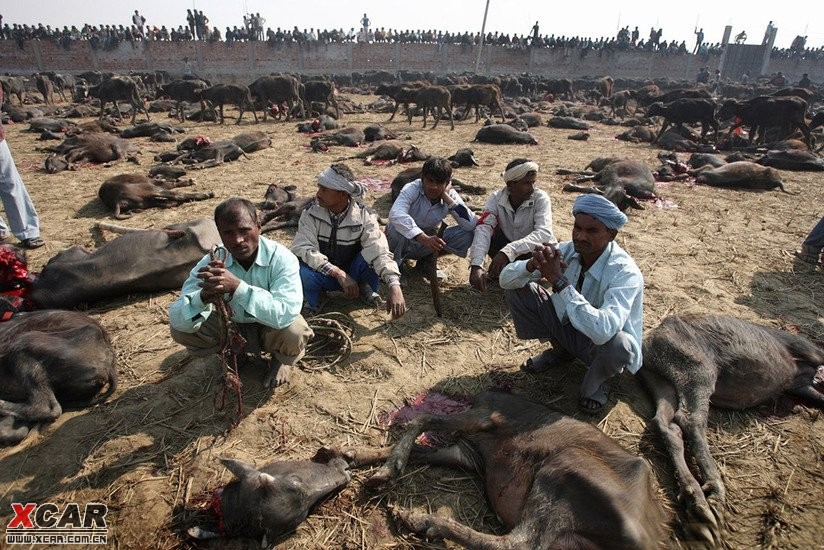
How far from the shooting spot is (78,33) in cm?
3234

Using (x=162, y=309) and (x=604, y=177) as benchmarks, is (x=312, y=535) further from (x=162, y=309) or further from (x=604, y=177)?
(x=604, y=177)

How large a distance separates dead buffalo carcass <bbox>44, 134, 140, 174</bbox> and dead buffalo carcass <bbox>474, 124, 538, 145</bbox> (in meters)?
8.78

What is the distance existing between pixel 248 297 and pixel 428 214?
98.0 inches

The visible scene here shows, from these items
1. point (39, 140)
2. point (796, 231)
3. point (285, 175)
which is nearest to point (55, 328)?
point (285, 175)

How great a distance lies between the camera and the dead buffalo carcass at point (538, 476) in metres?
1.99

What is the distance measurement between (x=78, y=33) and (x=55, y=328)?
40.2m

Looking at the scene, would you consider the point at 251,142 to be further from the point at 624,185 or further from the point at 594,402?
the point at 594,402

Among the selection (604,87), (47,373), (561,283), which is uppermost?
(604,87)

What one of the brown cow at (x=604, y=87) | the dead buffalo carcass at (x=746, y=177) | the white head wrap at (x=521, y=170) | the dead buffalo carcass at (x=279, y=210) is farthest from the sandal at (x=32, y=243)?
the brown cow at (x=604, y=87)

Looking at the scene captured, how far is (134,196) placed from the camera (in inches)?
263

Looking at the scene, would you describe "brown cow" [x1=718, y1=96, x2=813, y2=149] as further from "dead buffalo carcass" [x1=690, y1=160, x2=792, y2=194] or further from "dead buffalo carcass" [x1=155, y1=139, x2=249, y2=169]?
"dead buffalo carcass" [x1=155, y1=139, x2=249, y2=169]

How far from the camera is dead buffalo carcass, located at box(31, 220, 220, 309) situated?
4.14m

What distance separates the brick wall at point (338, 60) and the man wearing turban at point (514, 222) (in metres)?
33.3

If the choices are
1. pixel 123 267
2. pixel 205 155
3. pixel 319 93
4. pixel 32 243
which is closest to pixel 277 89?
pixel 319 93
